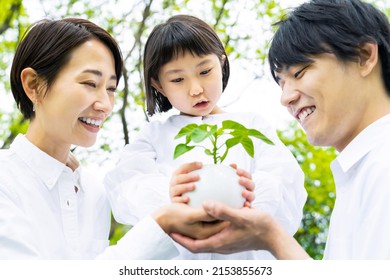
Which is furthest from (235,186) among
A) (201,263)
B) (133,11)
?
(133,11)

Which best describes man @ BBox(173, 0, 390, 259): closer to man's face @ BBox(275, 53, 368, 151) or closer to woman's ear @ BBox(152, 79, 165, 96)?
man's face @ BBox(275, 53, 368, 151)

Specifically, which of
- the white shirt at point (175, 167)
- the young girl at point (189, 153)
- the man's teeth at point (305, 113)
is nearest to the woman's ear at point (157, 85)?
the young girl at point (189, 153)

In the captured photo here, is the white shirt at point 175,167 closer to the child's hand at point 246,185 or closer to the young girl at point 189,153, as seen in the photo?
the young girl at point 189,153

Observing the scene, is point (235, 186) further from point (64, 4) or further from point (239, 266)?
point (64, 4)

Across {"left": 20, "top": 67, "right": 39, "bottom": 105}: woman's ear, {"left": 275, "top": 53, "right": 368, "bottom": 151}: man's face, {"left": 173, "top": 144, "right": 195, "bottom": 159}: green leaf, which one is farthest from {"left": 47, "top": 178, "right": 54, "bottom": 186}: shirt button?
{"left": 275, "top": 53, "right": 368, "bottom": 151}: man's face

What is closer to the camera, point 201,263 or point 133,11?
point 201,263

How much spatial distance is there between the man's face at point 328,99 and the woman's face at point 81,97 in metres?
0.57

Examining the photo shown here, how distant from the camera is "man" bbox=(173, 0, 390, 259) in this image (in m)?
1.32

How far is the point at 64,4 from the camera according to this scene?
13.5 feet

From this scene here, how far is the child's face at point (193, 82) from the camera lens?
164 centimetres

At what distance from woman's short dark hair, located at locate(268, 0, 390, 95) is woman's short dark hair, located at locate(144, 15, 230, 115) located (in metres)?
0.22

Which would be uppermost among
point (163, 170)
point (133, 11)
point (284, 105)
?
point (133, 11)

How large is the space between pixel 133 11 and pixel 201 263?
3.02 metres

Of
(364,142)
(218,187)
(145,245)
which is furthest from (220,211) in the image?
(364,142)
